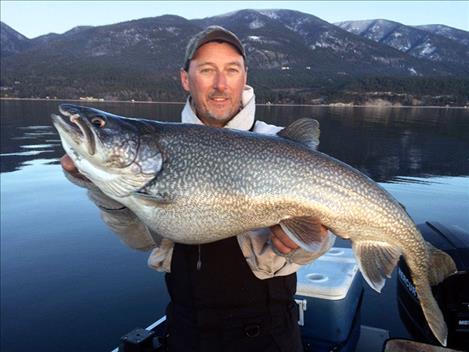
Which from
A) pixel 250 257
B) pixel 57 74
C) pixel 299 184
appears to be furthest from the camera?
pixel 57 74

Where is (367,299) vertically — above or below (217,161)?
below

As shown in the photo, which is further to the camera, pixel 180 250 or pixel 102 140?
pixel 180 250

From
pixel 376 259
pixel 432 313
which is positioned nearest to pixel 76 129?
pixel 376 259

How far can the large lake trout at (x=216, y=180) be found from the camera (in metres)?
3.22

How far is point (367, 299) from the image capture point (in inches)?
350

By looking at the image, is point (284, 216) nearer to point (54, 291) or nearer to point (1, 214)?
point (54, 291)

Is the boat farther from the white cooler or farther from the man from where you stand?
the man

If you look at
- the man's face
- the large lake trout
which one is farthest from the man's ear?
the large lake trout

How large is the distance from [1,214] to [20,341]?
780 cm

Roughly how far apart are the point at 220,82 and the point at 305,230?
4.96 feet

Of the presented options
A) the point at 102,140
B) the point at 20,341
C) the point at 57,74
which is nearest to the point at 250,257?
the point at 102,140

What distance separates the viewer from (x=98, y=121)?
327cm

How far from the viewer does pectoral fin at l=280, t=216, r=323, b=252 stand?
322cm

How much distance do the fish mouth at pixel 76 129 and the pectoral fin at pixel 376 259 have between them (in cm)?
226
